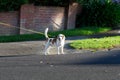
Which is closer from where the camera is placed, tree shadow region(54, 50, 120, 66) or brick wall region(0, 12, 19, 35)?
tree shadow region(54, 50, 120, 66)

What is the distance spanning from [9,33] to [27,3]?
179 cm

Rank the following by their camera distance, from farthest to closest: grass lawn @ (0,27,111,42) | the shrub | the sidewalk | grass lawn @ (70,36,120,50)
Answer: the shrub → grass lawn @ (0,27,111,42) → grass lawn @ (70,36,120,50) → the sidewalk

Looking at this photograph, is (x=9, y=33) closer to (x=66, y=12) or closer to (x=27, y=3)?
(x=27, y=3)

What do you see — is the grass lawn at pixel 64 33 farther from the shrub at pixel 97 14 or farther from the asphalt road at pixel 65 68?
the asphalt road at pixel 65 68

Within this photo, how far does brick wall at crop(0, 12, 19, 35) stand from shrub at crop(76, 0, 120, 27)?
4.19 meters

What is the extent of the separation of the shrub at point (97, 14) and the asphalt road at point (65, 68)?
9.68 metres

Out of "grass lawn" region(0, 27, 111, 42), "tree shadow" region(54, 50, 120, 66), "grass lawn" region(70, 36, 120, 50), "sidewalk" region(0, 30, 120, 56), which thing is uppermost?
"tree shadow" region(54, 50, 120, 66)

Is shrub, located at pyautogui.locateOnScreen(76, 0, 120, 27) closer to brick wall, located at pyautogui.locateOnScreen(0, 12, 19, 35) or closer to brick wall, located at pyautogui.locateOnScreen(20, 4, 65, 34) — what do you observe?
brick wall, located at pyautogui.locateOnScreen(20, 4, 65, 34)

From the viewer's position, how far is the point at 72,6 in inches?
918

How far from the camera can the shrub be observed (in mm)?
23688

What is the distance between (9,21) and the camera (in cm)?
2061

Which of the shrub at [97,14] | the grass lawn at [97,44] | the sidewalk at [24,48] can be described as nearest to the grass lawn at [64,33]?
the shrub at [97,14]

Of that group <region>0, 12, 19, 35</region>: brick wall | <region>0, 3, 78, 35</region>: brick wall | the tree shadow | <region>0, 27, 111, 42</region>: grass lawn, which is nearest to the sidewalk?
<region>0, 27, 111, 42</region>: grass lawn

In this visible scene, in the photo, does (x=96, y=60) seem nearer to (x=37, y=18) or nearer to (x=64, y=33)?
(x=64, y=33)
